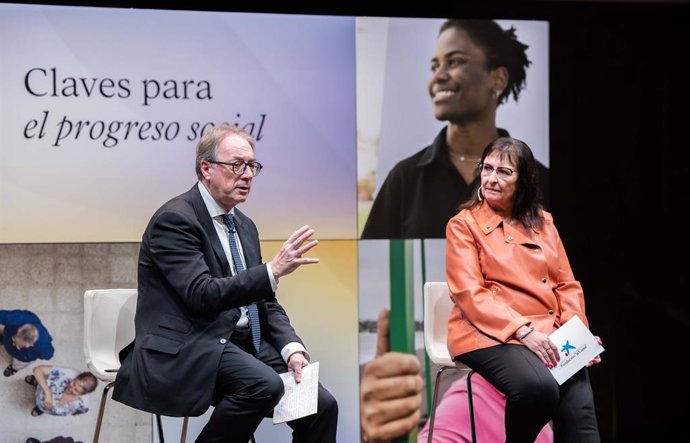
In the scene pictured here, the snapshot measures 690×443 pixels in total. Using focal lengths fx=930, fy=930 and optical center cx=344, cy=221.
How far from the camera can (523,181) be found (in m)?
3.75

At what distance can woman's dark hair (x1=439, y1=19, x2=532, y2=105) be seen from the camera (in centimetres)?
483

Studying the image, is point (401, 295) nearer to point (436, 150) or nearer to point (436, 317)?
point (436, 317)

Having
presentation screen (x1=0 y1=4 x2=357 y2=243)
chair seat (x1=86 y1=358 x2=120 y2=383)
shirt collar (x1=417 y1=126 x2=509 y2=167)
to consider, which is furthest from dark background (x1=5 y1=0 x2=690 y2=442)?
chair seat (x1=86 y1=358 x2=120 y2=383)

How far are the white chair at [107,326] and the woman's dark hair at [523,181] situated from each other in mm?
1485

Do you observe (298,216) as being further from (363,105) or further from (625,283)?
(625,283)

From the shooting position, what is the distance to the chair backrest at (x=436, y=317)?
4043mm

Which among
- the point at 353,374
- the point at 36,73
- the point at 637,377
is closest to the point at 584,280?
the point at 637,377

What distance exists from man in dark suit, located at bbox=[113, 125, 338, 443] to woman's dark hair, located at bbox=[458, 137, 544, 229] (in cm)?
99

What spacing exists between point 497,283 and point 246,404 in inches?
43.3

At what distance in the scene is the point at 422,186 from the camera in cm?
480

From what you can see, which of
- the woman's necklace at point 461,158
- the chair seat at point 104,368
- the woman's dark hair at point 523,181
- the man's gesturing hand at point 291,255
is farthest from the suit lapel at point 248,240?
the woman's necklace at point 461,158

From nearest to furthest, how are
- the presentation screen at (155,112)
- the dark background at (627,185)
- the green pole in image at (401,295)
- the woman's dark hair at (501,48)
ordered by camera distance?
the presentation screen at (155,112) < the green pole in image at (401,295) < the woman's dark hair at (501,48) < the dark background at (627,185)

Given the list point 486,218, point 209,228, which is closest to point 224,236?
point 209,228

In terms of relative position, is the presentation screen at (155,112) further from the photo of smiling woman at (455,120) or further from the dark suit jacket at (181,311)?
the dark suit jacket at (181,311)
